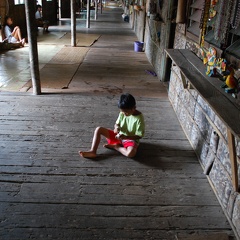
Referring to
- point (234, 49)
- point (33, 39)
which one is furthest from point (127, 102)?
point (33, 39)

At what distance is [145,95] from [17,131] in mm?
2308

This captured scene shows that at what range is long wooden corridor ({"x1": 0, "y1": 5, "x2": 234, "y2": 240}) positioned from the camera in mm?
2086

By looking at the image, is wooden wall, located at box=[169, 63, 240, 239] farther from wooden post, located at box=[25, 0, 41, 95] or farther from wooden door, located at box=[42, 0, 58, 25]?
wooden door, located at box=[42, 0, 58, 25]

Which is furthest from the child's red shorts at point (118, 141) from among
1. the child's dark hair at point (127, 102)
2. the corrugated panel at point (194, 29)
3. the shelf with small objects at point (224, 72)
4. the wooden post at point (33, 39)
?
the wooden post at point (33, 39)

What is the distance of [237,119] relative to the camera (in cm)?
182

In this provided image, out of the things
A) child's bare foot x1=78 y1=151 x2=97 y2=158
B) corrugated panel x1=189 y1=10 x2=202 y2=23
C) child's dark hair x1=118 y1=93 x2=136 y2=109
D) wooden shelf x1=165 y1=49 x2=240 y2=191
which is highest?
corrugated panel x1=189 y1=10 x2=202 y2=23

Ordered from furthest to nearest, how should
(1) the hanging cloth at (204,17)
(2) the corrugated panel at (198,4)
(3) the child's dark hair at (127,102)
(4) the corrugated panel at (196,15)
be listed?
(4) the corrugated panel at (196,15) → (2) the corrugated panel at (198,4) → (1) the hanging cloth at (204,17) → (3) the child's dark hair at (127,102)

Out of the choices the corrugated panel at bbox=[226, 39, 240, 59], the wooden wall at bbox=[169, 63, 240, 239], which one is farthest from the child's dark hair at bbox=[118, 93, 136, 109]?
the corrugated panel at bbox=[226, 39, 240, 59]

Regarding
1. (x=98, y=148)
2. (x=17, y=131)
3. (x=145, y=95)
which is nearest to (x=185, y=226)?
(x=98, y=148)

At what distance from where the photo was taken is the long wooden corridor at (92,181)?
2.09 m

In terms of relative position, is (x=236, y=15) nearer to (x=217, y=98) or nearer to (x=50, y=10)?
(x=217, y=98)

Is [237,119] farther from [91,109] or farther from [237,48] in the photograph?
[91,109]

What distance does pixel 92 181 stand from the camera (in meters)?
2.58

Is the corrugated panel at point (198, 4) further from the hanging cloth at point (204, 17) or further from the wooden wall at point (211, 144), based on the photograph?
the wooden wall at point (211, 144)
